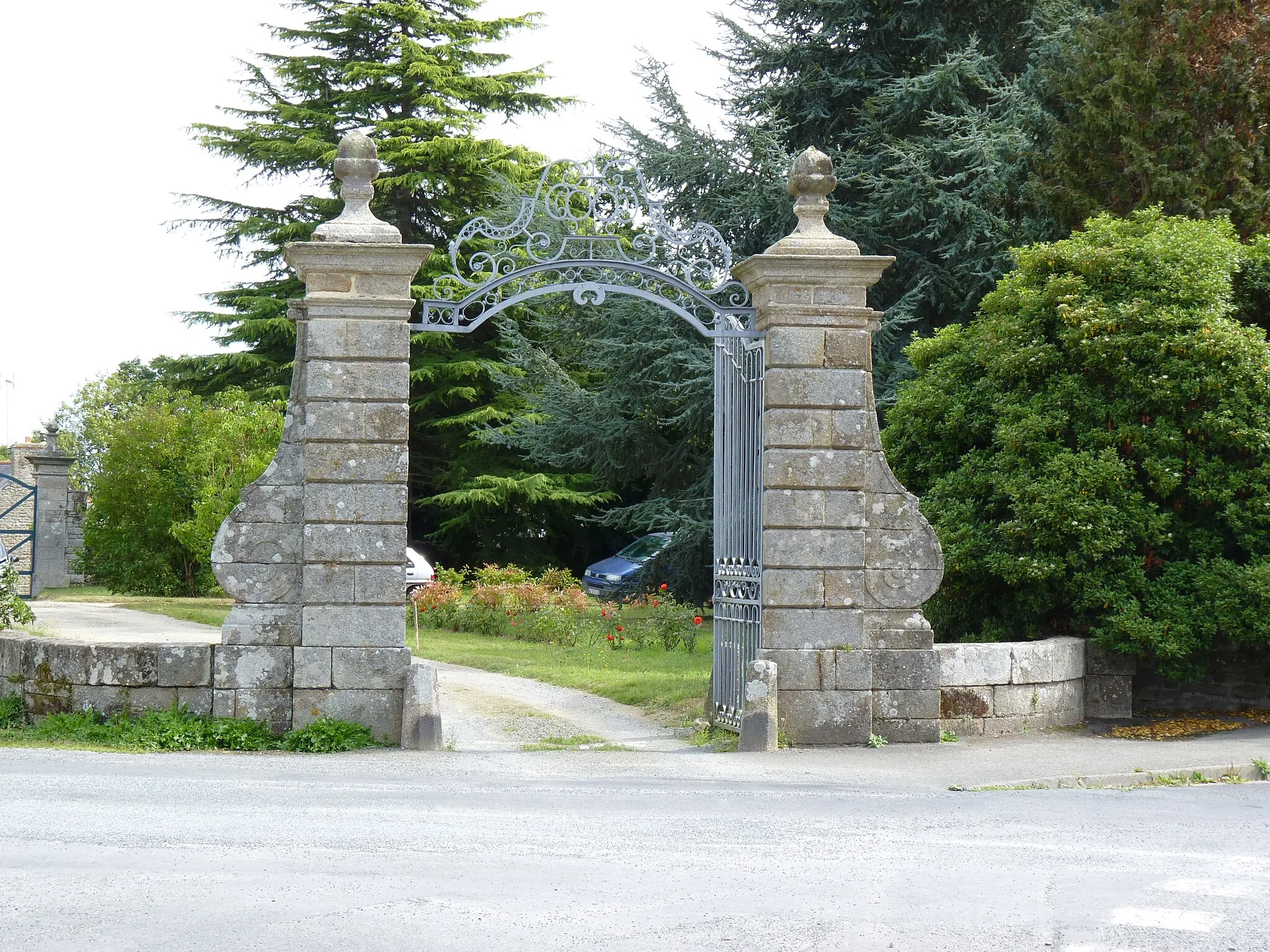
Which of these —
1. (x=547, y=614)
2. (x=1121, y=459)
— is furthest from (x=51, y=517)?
(x=1121, y=459)

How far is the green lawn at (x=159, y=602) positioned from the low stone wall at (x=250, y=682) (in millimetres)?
9092

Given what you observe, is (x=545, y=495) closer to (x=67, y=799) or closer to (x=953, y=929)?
(x=67, y=799)

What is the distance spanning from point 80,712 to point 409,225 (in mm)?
22067

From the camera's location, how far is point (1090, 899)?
16.7 ft

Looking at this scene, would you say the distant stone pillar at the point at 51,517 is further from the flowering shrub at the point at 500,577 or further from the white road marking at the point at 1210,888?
the white road marking at the point at 1210,888

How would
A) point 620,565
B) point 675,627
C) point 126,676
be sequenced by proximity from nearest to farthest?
point 126,676, point 675,627, point 620,565

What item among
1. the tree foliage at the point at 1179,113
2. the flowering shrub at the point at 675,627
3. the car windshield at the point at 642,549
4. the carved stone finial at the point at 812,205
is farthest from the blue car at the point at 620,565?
the carved stone finial at the point at 812,205

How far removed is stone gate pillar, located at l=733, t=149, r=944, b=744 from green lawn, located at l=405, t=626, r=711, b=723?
1791mm

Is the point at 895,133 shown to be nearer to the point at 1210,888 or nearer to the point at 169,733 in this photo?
the point at 169,733

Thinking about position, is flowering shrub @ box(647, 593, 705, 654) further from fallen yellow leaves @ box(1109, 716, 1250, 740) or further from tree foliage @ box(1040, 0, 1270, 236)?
tree foliage @ box(1040, 0, 1270, 236)

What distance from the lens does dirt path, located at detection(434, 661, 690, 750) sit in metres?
9.41

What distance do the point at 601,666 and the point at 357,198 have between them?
7.14 metres

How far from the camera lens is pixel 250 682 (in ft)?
27.9

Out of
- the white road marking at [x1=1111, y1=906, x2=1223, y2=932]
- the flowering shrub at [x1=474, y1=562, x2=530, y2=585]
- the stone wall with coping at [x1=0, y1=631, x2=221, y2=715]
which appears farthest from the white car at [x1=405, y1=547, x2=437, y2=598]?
the white road marking at [x1=1111, y1=906, x2=1223, y2=932]
